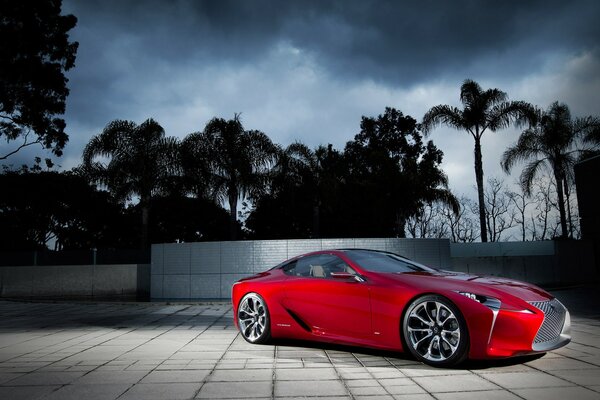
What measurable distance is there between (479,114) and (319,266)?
69.2 feet

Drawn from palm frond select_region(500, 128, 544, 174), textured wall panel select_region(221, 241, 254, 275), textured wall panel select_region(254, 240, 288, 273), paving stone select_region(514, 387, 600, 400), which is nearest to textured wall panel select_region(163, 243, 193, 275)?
textured wall panel select_region(221, 241, 254, 275)

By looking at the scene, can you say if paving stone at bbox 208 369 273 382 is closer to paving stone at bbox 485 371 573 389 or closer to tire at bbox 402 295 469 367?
tire at bbox 402 295 469 367

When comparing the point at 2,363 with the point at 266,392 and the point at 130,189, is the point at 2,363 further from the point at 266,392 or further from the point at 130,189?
the point at 130,189

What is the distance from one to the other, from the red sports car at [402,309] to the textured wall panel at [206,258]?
8.43 meters

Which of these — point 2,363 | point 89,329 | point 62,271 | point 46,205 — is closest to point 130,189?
point 62,271

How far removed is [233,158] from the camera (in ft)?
72.3

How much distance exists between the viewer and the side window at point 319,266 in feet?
18.6

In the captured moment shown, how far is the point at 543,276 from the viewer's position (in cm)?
1978

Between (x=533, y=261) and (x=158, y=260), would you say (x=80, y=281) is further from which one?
(x=533, y=261)

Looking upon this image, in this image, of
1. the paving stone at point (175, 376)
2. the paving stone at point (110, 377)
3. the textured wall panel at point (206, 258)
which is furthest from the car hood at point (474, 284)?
the textured wall panel at point (206, 258)

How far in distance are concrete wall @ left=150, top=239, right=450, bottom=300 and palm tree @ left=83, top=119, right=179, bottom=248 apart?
8.27 meters

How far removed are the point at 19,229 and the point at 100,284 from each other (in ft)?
97.8

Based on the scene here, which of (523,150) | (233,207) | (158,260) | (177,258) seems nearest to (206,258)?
(177,258)

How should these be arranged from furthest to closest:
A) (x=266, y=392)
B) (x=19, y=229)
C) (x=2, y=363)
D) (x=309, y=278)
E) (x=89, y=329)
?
1. (x=19, y=229)
2. (x=89, y=329)
3. (x=309, y=278)
4. (x=2, y=363)
5. (x=266, y=392)
